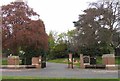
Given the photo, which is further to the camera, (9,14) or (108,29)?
(108,29)

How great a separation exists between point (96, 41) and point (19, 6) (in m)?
13.0

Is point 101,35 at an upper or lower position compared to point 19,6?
lower

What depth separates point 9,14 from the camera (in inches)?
1451

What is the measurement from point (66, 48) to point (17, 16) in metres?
34.4

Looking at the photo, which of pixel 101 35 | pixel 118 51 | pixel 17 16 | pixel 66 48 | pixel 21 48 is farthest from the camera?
pixel 66 48

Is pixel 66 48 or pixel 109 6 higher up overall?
pixel 109 6

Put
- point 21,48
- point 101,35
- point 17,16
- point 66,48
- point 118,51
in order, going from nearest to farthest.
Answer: point 17,16
point 21,48
point 101,35
point 118,51
point 66,48

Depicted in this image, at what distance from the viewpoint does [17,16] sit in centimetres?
3638

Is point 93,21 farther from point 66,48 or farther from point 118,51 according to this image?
point 66,48

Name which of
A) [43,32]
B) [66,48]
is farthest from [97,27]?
[66,48]

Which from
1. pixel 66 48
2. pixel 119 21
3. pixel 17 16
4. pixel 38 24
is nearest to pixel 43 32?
pixel 38 24

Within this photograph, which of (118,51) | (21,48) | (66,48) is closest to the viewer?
(21,48)

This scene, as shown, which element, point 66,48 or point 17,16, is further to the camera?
point 66,48

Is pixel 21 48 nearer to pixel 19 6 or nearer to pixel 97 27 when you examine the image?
pixel 19 6
